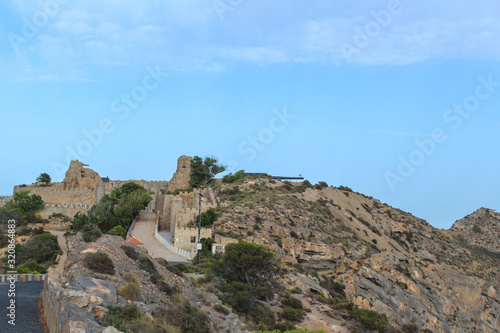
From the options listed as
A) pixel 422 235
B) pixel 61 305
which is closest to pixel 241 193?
pixel 422 235

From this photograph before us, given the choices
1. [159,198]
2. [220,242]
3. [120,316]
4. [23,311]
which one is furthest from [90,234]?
[159,198]

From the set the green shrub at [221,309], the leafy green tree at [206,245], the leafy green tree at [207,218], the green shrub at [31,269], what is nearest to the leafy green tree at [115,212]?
the leafy green tree at [207,218]

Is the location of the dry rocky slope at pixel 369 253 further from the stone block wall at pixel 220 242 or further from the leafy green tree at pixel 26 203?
the leafy green tree at pixel 26 203

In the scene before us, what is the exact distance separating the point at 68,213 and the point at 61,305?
162 feet

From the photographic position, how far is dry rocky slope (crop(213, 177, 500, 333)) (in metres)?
41.3

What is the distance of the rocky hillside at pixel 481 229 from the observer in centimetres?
9156

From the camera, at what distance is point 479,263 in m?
69.0

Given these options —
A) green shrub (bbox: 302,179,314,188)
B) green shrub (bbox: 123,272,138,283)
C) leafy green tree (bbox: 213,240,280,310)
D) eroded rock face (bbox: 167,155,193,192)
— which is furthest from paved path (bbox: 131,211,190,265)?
green shrub (bbox: 302,179,314,188)

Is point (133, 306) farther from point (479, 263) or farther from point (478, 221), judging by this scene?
point (478, 221)

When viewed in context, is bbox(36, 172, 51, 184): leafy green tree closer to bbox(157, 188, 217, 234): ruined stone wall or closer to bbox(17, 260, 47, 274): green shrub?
bbox(157, 188, 217, 234): ruined stone wall

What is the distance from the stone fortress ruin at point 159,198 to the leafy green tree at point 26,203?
0.94 meters

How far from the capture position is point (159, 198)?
197 feet

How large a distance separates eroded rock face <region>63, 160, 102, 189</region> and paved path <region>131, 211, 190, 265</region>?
407 inches

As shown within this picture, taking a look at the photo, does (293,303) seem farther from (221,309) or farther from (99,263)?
(99,263)
